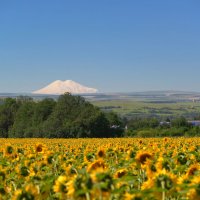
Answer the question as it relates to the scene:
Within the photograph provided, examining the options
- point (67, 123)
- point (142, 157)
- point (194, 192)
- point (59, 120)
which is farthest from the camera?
point (59, 120)

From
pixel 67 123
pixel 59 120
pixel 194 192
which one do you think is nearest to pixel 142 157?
pixel 194 192

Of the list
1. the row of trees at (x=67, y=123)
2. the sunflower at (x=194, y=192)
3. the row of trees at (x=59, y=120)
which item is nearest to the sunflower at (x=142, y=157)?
the sunflower at (x=194, y=192)

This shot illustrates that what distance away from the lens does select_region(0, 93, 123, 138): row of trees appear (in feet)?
206

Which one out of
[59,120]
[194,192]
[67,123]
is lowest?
[67,123]

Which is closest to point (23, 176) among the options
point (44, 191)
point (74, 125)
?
point (44, 191)

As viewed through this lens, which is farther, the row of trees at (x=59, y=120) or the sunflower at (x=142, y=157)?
the row of trees at (x=59, y=120)

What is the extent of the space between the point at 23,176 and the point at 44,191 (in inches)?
68.9

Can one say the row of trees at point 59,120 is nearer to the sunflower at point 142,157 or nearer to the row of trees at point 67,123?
the row of trees at point 67,123

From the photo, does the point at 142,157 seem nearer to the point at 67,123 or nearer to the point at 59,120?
the point at 67,123

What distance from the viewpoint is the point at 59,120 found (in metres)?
65.5

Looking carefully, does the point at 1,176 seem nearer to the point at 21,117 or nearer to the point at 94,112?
the point at 94,112

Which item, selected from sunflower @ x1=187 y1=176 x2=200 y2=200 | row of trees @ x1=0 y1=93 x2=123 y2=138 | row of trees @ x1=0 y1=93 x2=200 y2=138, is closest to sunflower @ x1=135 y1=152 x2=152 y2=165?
sunflower @ x1=187 y1=176 x2=200 y2=200

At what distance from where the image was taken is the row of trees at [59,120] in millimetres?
62938

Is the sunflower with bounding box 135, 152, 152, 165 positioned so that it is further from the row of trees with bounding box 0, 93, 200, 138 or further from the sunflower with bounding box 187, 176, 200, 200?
the row of trees with bounding box 0, 93, 200, 138
